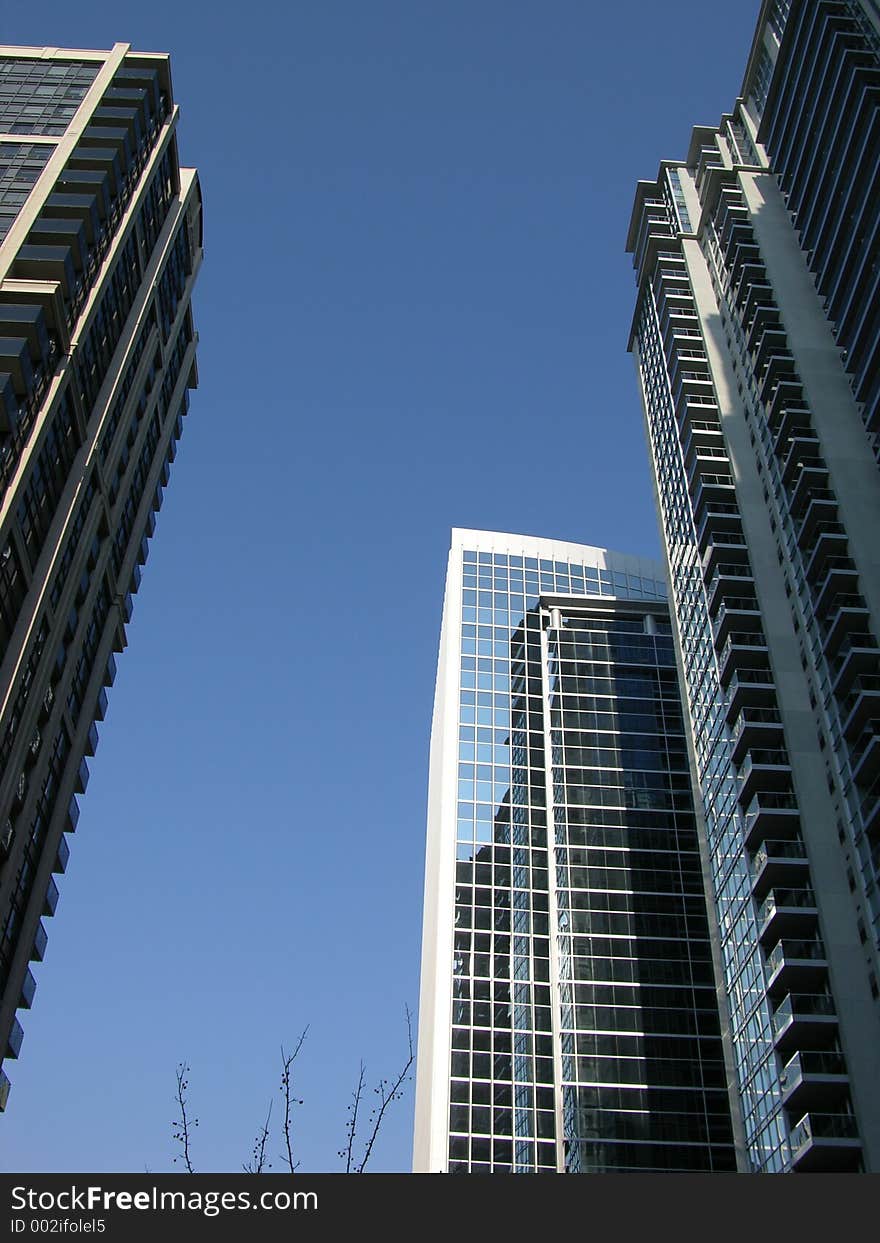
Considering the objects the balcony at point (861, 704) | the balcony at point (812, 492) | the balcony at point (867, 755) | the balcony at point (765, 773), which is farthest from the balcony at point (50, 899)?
the balcony at point (812, 492)

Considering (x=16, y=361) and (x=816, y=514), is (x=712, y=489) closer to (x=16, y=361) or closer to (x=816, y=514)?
(x=816, y=514)

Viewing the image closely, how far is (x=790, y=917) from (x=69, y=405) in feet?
149

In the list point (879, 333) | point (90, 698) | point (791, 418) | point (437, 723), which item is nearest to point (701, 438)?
point (791, 418)

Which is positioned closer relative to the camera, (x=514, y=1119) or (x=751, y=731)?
(x=751, y=731)

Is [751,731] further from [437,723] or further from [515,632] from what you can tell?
[437,723]

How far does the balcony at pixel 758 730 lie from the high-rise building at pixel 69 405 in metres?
37.9

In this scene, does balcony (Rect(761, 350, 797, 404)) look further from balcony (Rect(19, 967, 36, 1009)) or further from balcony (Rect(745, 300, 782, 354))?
balcony (Rect(19, 967, 36, 1009))

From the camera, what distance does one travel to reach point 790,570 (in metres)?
73.5

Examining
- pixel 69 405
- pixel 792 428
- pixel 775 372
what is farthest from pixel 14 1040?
pixel 775 372

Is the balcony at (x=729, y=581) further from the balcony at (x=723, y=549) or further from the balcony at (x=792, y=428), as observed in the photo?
the balcony at (x=792, y=428)

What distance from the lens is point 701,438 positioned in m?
85.9

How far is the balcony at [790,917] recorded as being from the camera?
59.4 metres

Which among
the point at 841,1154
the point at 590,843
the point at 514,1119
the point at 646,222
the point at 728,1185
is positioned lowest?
the point at 728,1185

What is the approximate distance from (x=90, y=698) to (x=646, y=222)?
243 ft
